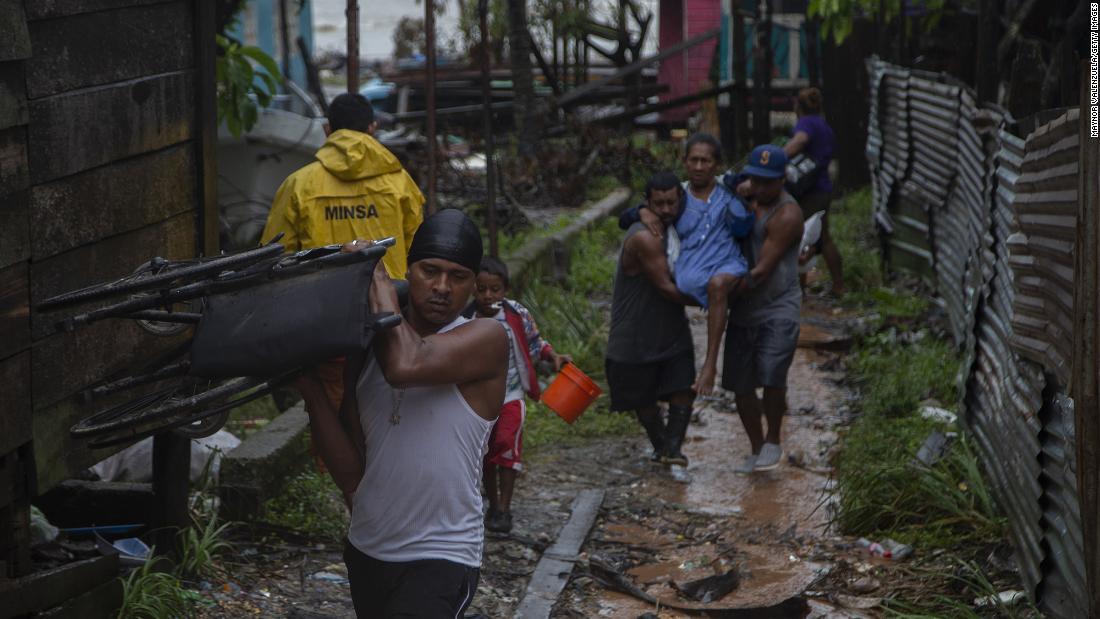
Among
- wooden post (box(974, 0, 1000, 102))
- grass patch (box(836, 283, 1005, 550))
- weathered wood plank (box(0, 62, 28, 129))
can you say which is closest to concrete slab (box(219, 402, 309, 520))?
weathered wood plank (box(0, 62, 28, 129))

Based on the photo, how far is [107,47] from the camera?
4.44 meters

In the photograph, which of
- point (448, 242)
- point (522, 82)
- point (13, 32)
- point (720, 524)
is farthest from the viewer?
point (522, 82)

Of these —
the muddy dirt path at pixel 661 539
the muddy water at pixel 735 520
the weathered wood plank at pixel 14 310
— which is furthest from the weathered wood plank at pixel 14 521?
the muddy water at pixel 735 520

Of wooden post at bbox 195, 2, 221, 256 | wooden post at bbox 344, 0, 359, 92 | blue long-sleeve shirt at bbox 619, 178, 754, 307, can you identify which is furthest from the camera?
blue long-sleeve shirt at bbox 619, 178, 754, 307

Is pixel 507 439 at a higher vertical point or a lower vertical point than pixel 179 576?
higher

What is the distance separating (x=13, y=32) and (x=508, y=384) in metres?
3.09

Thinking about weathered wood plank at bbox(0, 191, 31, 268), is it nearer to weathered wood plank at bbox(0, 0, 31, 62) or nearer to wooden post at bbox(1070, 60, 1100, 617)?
weathered wood plank at bbox(0, 0, 31, 62)

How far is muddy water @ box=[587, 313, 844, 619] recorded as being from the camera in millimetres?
5832

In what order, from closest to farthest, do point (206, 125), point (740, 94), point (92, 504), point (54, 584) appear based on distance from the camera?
point (54, 584) → point (206, 125) → point (92, 504) → point (740, 94)

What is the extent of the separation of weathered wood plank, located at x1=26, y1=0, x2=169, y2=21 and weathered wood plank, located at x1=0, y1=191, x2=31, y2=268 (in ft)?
1.77

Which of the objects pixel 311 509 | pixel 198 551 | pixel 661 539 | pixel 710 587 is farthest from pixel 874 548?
pixel 198 551

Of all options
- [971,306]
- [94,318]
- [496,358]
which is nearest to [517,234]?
[971,306]

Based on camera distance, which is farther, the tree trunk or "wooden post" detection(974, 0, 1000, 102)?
the tree trunk

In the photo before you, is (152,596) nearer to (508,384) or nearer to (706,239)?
(508,384)
